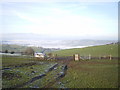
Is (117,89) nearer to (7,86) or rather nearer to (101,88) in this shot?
(101,88)

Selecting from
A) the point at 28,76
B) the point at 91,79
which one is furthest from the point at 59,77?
the point at 91,79

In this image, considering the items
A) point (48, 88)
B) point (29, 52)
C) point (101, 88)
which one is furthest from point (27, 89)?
point (29, 52)

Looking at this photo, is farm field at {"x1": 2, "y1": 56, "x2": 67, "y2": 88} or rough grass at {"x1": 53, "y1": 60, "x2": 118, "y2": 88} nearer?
farm field at {"x1": 2, "y1": 56, "x2": 67, "y2": 88}

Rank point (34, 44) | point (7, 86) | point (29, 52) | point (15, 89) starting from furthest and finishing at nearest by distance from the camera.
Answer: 1. point (34, 44)
2. point (29, 52)
3. point (7, 86)
4. point (15, 89)

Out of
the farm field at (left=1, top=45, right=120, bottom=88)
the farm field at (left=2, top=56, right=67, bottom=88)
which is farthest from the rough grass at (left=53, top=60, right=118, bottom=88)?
the farm field at (left=2, top=56, right=67, bottom=88)

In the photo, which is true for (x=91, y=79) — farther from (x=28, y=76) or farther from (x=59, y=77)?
(x=28, y=76)

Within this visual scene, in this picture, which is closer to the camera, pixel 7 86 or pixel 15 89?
pixel 15 89

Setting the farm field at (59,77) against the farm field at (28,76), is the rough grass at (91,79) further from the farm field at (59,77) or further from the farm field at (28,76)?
the farm field at (28,76)

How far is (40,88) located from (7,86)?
12.3 ft

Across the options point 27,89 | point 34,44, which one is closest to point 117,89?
point 27,89

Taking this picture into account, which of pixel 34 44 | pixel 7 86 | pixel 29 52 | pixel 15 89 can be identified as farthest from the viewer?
pixel 34 44

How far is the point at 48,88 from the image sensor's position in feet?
53.0

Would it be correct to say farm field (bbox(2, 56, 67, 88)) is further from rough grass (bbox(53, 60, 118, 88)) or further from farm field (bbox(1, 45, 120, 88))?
Result: rough grass (bbox(53, 60, 118, 88))

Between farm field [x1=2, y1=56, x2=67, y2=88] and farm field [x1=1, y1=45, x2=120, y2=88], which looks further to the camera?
farm field [x1=1, y1=45, x2=120, y2=88]
